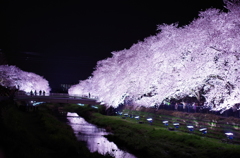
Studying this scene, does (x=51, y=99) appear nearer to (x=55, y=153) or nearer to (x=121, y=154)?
(x=121, y=154)

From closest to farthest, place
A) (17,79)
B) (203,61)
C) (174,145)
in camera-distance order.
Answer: (203,61) → (174,145) → (17,79)

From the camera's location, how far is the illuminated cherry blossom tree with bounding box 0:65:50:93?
50.1 meters

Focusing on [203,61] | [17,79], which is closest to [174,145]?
[203,61]

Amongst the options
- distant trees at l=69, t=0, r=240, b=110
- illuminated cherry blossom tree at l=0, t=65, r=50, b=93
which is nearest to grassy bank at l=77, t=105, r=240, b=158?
distant trees at l=69, t=0, r=240, b=110

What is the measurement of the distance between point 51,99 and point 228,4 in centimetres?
3949

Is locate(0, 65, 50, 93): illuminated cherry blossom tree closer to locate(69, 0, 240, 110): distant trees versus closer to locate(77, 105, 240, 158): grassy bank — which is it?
locate(77, 105, 240, 158): grassy bank

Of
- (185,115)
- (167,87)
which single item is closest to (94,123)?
(185,115)

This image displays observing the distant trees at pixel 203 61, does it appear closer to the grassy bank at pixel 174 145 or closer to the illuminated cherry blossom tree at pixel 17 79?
the grassy bank at pixel 174 145

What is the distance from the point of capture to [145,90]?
2100 centimetres

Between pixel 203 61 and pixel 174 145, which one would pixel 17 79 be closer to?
A: pixel 174 145

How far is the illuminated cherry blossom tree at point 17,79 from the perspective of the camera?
164 feet

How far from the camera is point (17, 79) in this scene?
62.7 metres

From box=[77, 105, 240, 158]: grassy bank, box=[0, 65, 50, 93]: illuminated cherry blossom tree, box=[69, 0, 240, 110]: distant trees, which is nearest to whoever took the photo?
box=[69, 0, 240, 110]: distant trees

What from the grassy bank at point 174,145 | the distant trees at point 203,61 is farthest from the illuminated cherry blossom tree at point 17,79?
the distant trees at point 203,61
